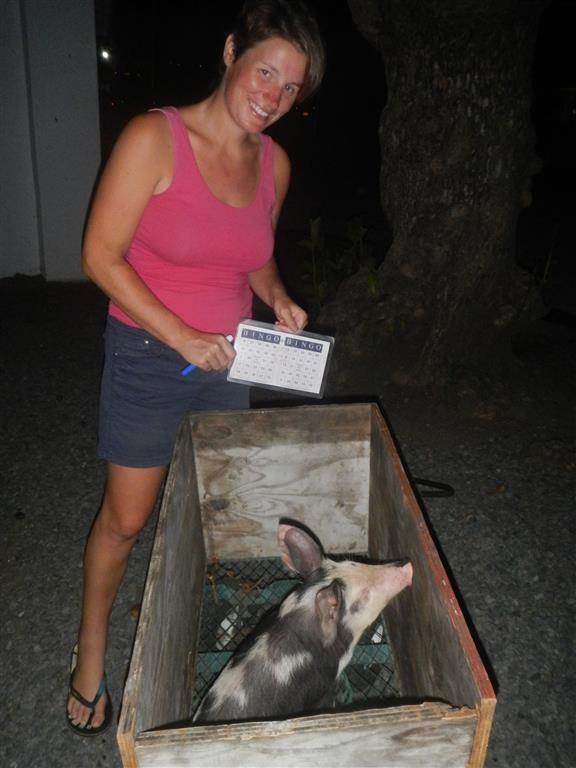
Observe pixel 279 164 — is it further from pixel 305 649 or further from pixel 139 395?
pixel 305 649

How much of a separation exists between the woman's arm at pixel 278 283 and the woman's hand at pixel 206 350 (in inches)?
13.8

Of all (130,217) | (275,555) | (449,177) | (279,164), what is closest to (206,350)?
(130,217)

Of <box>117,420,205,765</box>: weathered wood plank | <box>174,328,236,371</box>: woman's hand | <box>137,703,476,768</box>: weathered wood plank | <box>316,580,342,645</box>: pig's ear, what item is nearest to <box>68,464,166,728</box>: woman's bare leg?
<box>117,420,205,765</box>: weathered wood plank

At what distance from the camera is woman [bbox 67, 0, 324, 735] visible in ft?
5.46

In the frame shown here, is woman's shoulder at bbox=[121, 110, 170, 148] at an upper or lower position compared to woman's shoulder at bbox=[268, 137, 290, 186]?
upper

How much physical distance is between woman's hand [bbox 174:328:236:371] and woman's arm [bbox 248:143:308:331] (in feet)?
1.15

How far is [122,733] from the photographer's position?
1.12 m

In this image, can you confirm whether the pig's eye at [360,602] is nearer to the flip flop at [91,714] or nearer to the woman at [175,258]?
the woman at [175,258]

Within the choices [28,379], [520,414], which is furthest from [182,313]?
[28,379]

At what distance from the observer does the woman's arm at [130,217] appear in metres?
1.62

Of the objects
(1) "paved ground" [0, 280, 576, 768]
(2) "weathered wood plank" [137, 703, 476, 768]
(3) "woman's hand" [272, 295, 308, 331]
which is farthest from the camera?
(1) "paved ground" [0, 280, 576, 768]

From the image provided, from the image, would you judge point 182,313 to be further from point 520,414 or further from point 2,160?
point 2,160

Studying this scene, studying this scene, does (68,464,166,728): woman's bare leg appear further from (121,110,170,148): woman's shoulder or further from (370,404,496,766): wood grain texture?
(121,110,170,148): woman's shoulder

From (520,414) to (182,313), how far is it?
302 centimetres
